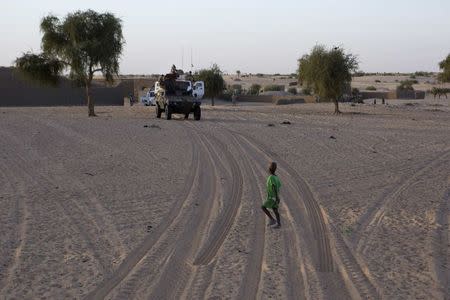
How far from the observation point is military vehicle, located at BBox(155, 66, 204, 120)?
35750 mm

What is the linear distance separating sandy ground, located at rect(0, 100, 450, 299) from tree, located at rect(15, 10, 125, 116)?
53.7 feet

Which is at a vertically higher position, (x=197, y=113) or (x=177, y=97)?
(x=177, y=97)

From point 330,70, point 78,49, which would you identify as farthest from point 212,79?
point 78,49

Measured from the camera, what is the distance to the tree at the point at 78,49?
3862 cm

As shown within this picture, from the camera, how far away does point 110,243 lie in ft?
32.0

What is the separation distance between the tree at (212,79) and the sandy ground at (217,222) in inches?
1609

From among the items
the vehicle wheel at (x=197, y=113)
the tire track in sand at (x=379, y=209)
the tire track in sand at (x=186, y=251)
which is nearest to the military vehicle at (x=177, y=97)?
the vehicle wheel at (x=197, y=113)

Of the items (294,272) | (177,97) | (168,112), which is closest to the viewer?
(294,272)

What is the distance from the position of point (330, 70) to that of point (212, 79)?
20.7 metres

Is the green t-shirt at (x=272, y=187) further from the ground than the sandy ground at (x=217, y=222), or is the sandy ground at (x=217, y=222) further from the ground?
the green t-shirt at (x=272, y=187)

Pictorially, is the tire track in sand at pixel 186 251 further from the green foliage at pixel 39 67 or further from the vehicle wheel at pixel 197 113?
the green foliage at pixel 39 67

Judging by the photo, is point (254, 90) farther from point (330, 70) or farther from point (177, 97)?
point (177, 97)

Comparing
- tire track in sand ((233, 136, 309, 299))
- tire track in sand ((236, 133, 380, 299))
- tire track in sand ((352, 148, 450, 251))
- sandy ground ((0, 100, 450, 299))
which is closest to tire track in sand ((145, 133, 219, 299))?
sandy ground ((0, 100, 450, 299))

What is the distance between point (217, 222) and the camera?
11.3 metres
